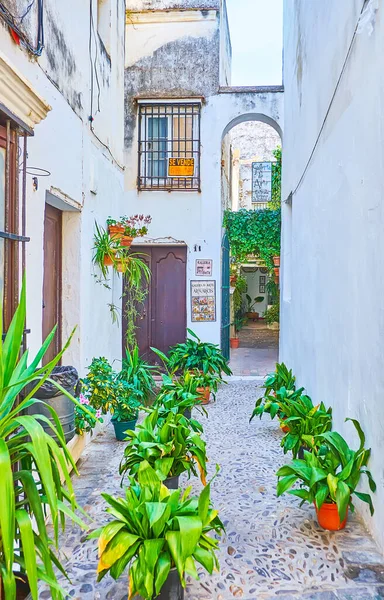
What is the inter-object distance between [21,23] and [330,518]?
3280 mm

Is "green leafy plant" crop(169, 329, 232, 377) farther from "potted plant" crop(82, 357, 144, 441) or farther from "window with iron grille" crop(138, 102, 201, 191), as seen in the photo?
"window with iron grille" crop(138, 102, 201, 191)

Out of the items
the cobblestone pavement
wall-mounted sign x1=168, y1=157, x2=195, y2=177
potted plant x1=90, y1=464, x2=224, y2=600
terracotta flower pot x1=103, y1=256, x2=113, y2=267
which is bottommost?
the cobblestone pavement

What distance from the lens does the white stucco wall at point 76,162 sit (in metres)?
2.94

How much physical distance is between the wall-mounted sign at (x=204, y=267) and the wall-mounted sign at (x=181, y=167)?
1423mm

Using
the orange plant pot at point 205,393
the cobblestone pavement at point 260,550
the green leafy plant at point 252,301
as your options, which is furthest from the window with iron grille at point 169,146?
the green leafy plant at point 252,301

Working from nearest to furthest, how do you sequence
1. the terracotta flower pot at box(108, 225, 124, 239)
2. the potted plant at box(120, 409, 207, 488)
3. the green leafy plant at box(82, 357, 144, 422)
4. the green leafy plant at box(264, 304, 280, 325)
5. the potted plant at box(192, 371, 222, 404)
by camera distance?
the potted plant at box(120, 409, 207, 488), the green leafy plant at box(82, 357, 144, 422), the terracotta flower pot at box(108, 225, 124, 239), the potted plant at box(192, 371, 222, 404), the green leafy plant at box(264, 304, 280, 325)

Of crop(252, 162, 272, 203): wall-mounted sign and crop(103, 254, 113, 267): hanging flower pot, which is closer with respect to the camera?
crop(103, 254, 113, 267): hanging flower pot

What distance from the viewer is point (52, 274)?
375 centimetres

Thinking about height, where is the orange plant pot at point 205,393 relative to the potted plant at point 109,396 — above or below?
below

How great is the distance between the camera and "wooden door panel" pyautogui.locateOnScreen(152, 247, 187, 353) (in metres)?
7.49

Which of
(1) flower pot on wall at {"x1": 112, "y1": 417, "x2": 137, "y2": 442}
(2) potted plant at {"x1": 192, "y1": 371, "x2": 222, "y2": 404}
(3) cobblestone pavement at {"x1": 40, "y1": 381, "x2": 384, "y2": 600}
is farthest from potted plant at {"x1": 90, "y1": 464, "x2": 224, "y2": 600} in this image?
(2) potted plant at {"x1": 192, "y1": 371, "x2": 222, "y2": 404}

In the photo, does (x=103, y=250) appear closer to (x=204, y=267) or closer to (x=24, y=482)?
(x=24, y=482)

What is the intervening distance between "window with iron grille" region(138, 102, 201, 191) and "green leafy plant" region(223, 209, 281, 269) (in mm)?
1125

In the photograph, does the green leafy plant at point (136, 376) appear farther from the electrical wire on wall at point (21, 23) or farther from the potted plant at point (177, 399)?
the electrical wire on wall at point (21, 23)
